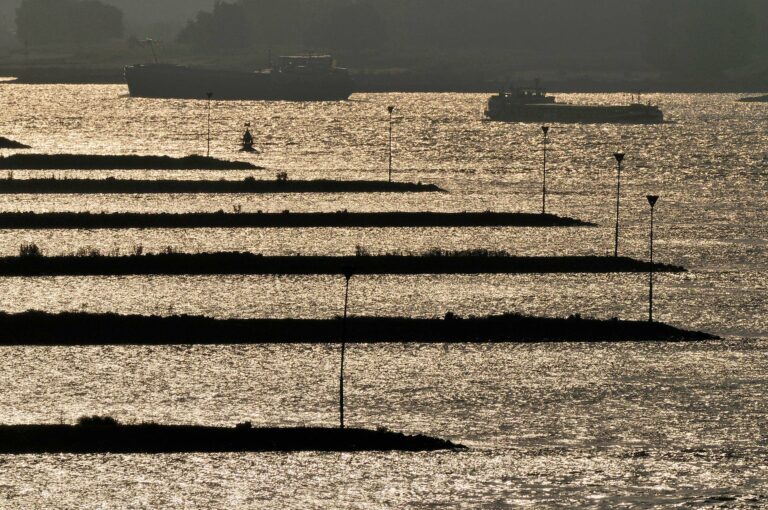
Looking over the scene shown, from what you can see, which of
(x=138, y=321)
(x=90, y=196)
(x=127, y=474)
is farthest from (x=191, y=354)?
(x=90, y=196)

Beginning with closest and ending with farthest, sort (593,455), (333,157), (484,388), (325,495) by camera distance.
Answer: (325,495) → (593,455) → (484,388) → (333,157)

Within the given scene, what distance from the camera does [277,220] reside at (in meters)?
98.2

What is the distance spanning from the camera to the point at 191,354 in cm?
5828

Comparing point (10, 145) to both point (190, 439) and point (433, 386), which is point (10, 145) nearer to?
point (433, 386)

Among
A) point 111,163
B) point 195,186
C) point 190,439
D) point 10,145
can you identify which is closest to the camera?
point 190,439

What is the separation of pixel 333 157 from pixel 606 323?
102375mm

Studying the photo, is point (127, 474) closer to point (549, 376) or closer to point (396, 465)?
point (396, 465)

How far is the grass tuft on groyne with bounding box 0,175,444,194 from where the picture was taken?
11725cm

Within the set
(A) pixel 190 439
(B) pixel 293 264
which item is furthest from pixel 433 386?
(B) pixel 293 264

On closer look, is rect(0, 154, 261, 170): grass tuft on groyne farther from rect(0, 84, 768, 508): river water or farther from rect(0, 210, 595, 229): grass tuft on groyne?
rect(0, 84, 768, 508): river water

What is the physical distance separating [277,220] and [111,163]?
4899cm

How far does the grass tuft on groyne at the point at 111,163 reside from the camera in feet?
458

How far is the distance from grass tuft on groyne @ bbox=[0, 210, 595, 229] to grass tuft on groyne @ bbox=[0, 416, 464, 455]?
160 feet

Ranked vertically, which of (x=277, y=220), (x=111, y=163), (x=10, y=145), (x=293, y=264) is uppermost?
(x=10, y=145)
